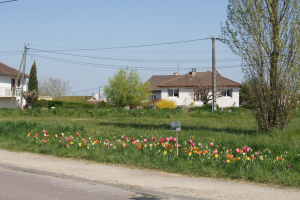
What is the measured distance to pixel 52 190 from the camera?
20.7 ft

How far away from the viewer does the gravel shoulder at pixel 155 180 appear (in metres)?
5.93

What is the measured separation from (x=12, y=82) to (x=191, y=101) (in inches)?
1170

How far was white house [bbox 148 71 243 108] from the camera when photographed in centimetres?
5338

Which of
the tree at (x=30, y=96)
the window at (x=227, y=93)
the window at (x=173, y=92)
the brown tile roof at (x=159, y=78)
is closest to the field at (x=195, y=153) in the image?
the tree at (x=30, y=96)

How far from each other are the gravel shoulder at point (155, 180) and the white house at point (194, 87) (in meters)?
44.5

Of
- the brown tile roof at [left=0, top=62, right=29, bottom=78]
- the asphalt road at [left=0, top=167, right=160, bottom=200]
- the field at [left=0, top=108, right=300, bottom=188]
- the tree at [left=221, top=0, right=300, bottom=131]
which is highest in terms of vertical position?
the brown tile roof at [left=0, top=62, right=29, bottom=78]

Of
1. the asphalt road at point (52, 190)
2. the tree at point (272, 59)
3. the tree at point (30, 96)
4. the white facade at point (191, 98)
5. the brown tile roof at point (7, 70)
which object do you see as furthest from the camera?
the white facade at point (191, 98)

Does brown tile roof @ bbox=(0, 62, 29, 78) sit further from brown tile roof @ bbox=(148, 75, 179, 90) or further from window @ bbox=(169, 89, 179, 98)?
brown tile roof @ bbox=(148, 75, 179, 90)

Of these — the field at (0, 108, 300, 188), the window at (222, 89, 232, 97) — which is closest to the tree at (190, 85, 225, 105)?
the window at (222, 89, 232, 97)

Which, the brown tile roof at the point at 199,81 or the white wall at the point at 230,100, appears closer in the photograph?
the brown tile roof at the point at 199,81

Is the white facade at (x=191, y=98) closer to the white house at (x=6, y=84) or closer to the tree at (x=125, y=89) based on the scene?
the tree at (x=125, y=89)

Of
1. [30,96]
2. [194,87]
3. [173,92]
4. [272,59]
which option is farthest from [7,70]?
[272,59]

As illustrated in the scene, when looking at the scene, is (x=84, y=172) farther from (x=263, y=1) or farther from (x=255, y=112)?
(x=263, y=1)

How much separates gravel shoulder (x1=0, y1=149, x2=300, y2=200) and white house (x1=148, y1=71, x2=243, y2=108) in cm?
4450
